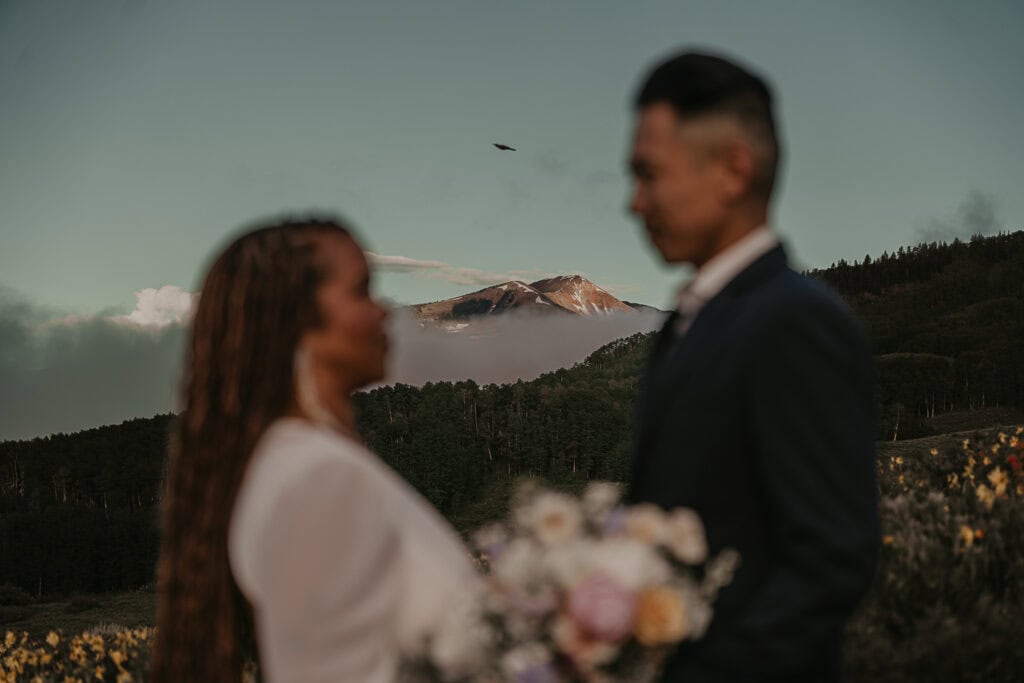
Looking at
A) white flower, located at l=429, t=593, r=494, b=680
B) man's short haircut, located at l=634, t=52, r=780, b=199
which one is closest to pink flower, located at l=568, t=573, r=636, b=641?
white flower, located at l=429, t=593, r=494, b=680

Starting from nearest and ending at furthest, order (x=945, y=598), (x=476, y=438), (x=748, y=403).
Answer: (x=748, y=403) < (x=945, y=598) < (x=476, y=438)

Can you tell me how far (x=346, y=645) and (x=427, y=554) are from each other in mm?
271

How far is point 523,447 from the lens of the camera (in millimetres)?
126312

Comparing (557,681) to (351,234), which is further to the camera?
(351,234)

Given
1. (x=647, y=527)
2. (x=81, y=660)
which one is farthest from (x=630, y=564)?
(x=81, y=660)

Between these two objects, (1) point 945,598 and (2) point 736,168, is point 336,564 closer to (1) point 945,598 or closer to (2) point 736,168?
(2) point 736,168

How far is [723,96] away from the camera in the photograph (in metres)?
2.38

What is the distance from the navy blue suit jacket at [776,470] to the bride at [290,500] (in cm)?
62

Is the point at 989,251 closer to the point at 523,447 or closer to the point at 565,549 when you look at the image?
the point at 523,447

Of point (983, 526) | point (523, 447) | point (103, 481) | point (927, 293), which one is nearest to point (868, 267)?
point (927, 293)

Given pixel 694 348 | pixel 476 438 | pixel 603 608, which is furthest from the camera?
pixel 476 438

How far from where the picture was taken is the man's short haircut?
2.38m

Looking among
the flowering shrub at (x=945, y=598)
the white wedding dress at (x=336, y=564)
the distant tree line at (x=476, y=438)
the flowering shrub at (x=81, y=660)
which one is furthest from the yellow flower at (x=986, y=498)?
the distant tree line at (x=476, y=438)

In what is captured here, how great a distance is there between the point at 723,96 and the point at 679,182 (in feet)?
0.82
